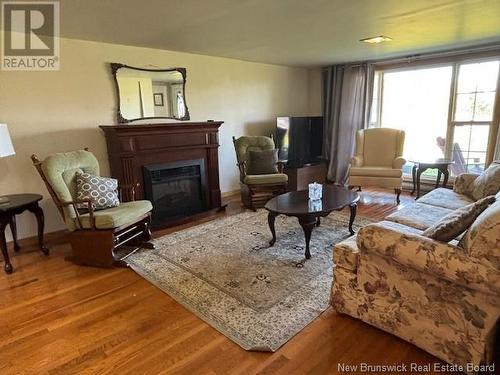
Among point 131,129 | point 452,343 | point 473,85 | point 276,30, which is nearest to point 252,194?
point 131,129

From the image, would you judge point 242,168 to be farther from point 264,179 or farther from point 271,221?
point 271,221

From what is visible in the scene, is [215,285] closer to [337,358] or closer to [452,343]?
[337,358]

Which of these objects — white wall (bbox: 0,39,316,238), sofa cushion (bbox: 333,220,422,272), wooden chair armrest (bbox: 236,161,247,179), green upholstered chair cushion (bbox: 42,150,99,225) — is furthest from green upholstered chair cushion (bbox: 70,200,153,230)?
sofa cushion (bbox: 333,220,422,272)

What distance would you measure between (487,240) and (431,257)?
0.25 metres

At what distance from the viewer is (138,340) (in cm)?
196

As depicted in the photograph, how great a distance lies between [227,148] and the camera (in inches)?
204

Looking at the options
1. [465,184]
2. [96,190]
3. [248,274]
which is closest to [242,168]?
[96,190]

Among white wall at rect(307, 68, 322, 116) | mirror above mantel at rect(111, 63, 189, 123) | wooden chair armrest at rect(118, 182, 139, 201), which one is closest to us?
wooden chair armrest at rect(118, 182, 139, 201)

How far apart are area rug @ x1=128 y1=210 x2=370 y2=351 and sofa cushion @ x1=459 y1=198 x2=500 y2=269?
1.03 metres

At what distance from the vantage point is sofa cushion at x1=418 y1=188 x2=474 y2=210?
10.1 ft

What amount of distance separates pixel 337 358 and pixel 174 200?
2.99 m

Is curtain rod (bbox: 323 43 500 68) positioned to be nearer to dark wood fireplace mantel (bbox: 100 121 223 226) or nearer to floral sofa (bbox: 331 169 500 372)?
dark wood fireplace mantel (bbox: 100 121 223 226)

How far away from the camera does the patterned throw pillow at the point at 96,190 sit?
3.05m

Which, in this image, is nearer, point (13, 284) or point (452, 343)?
point (452, 343)
